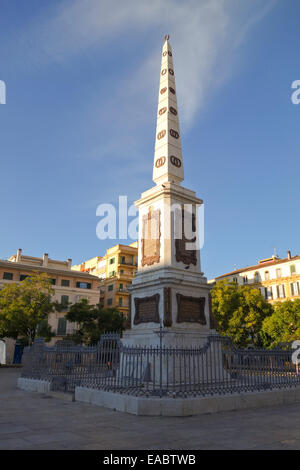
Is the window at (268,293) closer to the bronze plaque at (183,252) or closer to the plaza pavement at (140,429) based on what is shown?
the bronze plaque at (183,252)

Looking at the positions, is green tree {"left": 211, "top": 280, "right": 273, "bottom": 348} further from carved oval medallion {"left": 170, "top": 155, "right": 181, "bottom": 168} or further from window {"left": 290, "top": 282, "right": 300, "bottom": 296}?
carved oval medallion {"left": 170, "top": 155, "right": 181, "bottom": 168}

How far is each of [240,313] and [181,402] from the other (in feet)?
99.3

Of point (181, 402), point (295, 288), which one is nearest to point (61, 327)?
point (295, 288)

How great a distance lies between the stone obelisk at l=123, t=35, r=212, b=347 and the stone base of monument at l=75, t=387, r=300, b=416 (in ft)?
8.50

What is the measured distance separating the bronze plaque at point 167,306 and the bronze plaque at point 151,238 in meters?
1.50

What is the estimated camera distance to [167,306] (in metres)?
11.9

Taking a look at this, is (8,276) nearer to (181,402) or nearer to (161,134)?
(161,134)

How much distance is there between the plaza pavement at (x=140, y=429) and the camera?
558 cm

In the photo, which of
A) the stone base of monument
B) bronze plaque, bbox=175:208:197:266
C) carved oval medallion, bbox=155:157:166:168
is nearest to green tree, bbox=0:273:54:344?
carved oval medallion, bbox=155:157:166:168

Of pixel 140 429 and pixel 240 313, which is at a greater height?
pixel 240 313

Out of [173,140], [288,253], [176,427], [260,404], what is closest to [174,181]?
[173,140]

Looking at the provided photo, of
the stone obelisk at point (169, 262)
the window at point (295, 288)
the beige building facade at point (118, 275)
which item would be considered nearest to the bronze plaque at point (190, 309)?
the stone obelisk at point (169, 262)

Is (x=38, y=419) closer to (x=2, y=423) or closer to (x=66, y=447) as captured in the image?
(x=2, y=423)
